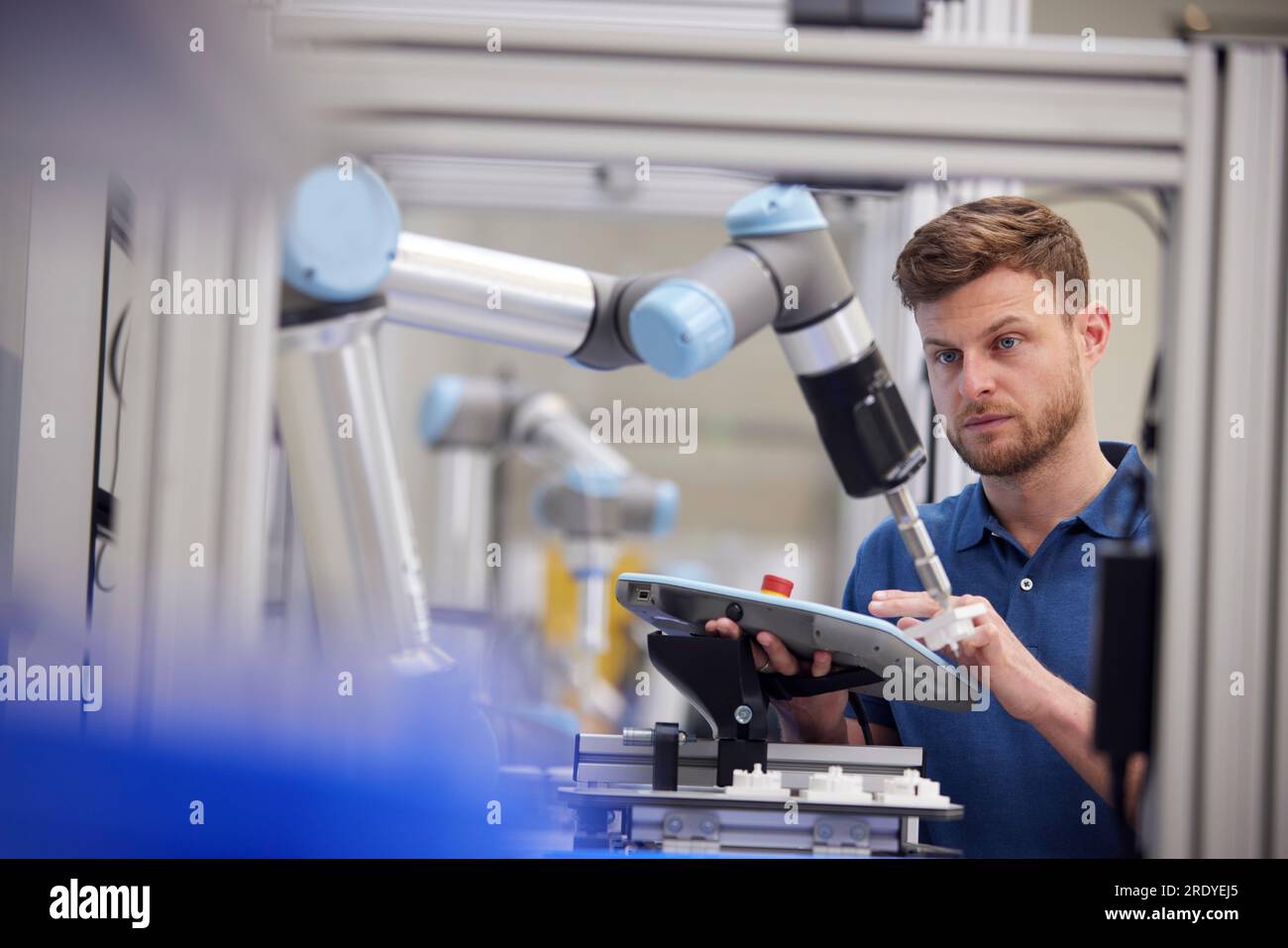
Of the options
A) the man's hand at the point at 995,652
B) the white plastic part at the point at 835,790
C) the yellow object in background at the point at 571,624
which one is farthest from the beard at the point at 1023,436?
the yellow object in background at the point at 571,624

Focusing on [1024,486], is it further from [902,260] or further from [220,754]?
[220,754]

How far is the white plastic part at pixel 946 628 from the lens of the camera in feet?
3.90

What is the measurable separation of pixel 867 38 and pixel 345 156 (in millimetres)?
498

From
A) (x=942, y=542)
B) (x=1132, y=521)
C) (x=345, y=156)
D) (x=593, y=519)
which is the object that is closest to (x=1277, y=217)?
(x=1132, y=521)

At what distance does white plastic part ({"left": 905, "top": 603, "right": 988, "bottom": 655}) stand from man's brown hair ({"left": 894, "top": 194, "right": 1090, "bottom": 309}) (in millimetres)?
383

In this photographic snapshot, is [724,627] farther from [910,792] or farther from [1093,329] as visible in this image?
[1093,329]

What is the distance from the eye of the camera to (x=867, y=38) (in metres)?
1.18

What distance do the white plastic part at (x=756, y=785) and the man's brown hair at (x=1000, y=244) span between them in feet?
1.92

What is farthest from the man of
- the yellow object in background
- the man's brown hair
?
the yellow object in background

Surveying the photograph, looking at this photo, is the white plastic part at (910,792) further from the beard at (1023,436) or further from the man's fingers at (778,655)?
the beard at (1023,436)

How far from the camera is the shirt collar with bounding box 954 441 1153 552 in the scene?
139cm

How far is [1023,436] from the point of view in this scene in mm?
1415

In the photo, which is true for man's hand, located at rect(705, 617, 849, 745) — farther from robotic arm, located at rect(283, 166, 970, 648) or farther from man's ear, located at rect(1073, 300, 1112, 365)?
man's ear, located at rect(1073, 300, 1112, 365)

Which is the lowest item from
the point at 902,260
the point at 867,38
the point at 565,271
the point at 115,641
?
the point at 115,641
